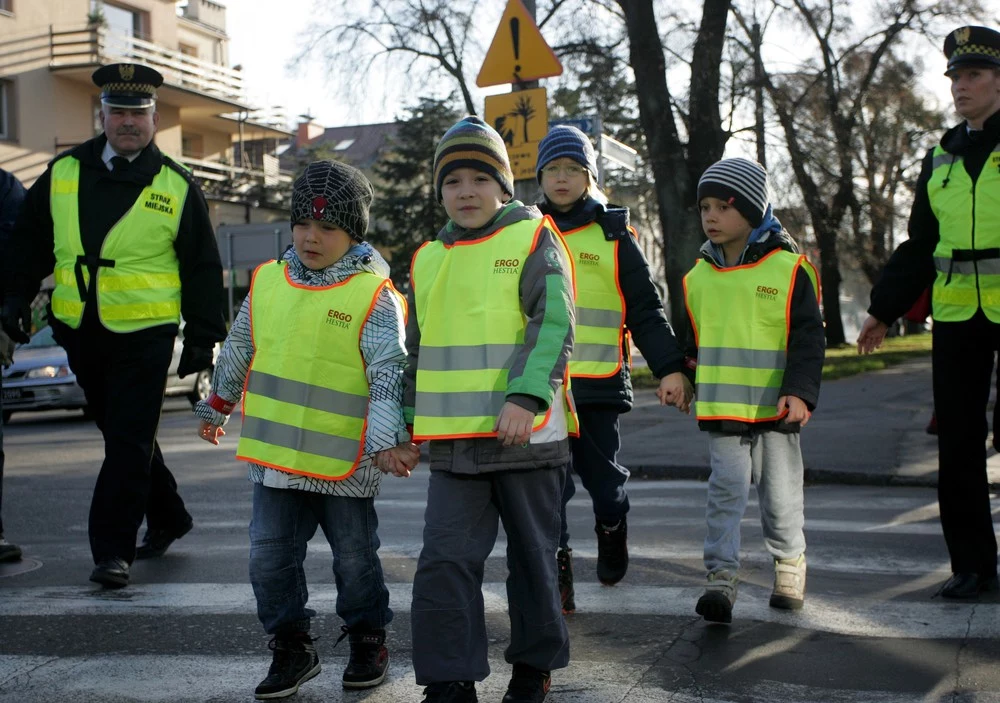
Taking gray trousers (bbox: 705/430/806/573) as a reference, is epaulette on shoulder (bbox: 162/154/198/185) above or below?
above

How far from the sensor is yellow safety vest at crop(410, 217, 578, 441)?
367 centimetres

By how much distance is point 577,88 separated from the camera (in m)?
23.4

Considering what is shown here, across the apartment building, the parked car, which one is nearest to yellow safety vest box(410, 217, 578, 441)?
the parked car

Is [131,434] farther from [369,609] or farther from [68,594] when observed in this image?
[369,609]

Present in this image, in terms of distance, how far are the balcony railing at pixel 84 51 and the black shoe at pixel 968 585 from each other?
2872 centimetres

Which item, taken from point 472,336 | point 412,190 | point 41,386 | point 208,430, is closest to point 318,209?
point 472,336

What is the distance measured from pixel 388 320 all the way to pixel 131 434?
6.53 feet

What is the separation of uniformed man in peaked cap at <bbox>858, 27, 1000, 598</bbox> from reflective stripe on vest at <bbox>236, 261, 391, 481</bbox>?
2.48 m

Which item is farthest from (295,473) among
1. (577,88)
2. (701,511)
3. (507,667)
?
(577,88)

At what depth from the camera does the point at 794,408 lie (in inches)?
187

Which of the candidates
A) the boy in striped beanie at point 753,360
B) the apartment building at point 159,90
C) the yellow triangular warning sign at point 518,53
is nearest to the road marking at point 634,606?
the boy in striped beanie at point 753,360

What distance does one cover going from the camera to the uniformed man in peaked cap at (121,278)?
17.8ft

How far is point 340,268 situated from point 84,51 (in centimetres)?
3206

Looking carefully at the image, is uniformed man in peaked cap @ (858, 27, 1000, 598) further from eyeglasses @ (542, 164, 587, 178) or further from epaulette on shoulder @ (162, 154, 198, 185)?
epaulette on shoulder @ (162, 154, 198, 185)
